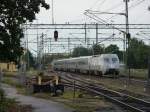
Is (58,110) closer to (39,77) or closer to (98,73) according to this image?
(39,77)

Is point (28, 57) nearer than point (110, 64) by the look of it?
No

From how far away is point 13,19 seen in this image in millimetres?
22703

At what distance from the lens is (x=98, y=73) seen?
7469cm

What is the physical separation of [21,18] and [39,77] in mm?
16438

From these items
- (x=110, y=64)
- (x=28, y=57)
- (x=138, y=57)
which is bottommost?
(x=110, y=64)

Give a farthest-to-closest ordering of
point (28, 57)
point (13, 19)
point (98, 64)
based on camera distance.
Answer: point (28, 57), point (98, 64), point (13, 19)

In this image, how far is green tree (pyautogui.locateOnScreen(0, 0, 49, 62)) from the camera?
22328 millimetres

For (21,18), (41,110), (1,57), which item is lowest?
(41,110)

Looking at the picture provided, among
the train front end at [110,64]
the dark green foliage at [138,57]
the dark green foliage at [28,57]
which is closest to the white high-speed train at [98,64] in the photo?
the train front end at [110,64]

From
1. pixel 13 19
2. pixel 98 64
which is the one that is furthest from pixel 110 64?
pixel 13 19

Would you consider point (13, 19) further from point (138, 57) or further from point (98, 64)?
point (138, 57)

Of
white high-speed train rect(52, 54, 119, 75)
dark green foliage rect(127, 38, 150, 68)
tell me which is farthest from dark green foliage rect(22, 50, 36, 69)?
dark green foliage rect(127, 38, 150, 68)

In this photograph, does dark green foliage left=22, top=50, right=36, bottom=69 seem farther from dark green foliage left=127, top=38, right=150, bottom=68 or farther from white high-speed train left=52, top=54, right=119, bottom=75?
dark green foliage left=127, top=38, right=150, bottom=68

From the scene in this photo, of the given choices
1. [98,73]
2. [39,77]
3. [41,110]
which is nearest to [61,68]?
[98,73]
